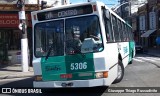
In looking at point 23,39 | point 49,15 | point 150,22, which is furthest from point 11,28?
point 150,22

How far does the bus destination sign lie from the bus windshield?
5.8 inches

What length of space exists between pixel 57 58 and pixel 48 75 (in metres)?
0.54

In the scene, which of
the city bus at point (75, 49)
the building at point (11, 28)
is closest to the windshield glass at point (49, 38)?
the city bus at point (75, 49)

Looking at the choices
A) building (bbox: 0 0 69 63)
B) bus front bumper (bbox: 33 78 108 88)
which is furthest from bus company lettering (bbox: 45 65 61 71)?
building (bbox: 0 0 69 63)

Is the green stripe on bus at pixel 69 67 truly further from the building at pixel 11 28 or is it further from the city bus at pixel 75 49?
the building at pixel 11 28

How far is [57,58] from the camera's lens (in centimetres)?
893

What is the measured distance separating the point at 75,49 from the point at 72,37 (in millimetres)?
358

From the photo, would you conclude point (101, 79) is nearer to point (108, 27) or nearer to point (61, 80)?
point (61, 80)

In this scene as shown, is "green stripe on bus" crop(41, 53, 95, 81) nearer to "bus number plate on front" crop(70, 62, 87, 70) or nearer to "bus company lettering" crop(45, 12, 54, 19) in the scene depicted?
"bus number plate on front" crop(70, 62, 87, 70)

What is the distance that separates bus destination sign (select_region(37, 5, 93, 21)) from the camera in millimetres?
8941

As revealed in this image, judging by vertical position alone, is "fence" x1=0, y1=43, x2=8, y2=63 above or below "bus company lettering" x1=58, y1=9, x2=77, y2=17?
below

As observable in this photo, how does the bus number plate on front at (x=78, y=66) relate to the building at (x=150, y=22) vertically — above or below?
below

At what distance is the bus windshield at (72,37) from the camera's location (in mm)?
8805

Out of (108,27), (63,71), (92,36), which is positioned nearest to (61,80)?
(63,71)
